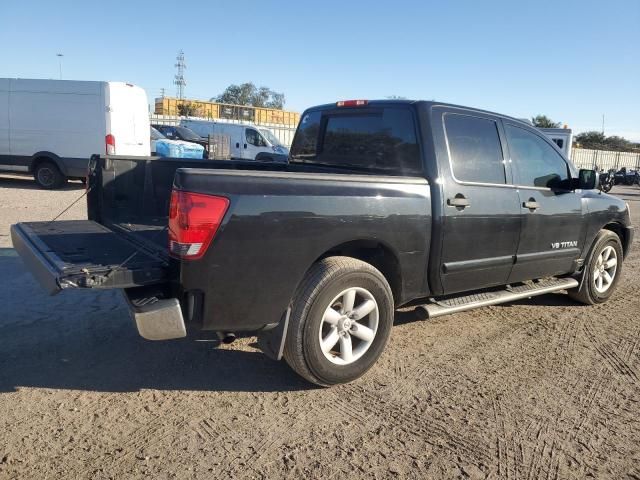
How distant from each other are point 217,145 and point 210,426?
16.5 m

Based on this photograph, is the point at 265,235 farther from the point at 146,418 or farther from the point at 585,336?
the point at 585,336

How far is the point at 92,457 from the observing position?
2752mm

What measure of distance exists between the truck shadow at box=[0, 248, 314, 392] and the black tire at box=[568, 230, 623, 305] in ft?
11.5

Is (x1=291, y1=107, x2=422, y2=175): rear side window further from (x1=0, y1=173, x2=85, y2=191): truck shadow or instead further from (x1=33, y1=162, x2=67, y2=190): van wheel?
(x1=0, y1=173, x2=85, y2=191): truck shadow

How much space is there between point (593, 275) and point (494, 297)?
5.90 ft

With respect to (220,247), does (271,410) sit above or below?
below

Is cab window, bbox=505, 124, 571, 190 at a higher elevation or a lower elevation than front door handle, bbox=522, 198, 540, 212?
higher

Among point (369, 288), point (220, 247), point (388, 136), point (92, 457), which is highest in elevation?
point (388, 136)

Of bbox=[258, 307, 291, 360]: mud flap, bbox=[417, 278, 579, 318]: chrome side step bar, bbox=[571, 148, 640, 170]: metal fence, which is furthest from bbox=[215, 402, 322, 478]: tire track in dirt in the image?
bbox=[571, 148, 640, 170]: metal fence

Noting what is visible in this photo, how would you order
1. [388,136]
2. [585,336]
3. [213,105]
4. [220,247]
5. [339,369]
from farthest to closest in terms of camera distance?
1. [213,105]
2. [585,336]
3. [388,136]
4. [339,369]
5. [220,247]

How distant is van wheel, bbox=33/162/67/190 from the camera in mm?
13953

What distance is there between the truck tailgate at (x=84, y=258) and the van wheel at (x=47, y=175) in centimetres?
1068

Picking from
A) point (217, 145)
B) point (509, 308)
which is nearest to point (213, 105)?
point (217, 145)

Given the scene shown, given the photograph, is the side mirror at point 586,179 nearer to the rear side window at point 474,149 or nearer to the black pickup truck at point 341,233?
the black pickup truck at point 341,233
